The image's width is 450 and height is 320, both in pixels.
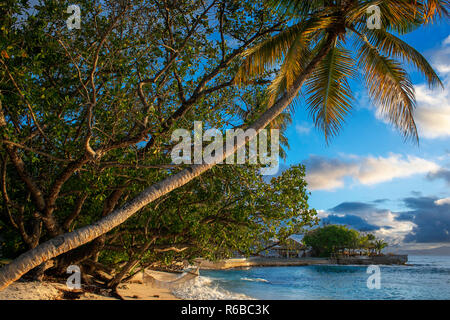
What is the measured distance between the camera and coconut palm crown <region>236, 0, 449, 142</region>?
8.09 m

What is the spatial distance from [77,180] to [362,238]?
80322mm

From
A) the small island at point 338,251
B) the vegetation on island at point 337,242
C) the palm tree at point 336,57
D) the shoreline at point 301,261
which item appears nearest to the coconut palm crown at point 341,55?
the palm tree at point 336,57

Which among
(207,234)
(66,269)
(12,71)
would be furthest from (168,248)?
(12,71)

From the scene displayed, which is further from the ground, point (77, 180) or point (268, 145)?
point (268, 145)

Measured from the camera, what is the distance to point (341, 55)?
9.50m

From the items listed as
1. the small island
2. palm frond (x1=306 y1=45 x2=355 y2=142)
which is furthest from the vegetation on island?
palm frond (x1=306 y1=45 x2=355 y2=142)

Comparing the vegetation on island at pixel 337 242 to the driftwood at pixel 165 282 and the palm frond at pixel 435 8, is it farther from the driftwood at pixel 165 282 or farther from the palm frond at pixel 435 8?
the palm frond at pixel 435 8

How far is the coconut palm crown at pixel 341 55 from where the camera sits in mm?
8094

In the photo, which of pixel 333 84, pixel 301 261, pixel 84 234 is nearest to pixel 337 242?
pixel 301 261

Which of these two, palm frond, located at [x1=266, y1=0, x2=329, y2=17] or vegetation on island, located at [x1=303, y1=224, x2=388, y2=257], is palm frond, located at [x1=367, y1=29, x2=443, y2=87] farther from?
vegetation on island, located at [x1=303, y1=224, x2=388, y2=257]

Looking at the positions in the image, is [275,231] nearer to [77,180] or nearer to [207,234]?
[207,234]

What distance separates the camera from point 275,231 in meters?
8.69

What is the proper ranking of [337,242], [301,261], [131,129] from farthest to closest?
1. [337,242]
2. [301,261]
3. [131,129]

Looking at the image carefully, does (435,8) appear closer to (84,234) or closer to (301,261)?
(84,234)
